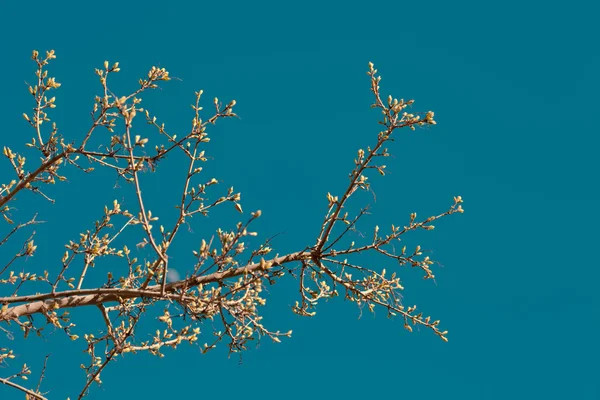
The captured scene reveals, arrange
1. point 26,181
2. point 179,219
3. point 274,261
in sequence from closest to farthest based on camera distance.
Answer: point 179,219
point 274,261
point 26,181

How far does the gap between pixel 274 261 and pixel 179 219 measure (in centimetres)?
96

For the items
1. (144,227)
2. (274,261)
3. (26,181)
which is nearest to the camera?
(144,227)

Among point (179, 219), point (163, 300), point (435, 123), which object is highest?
point (435, 123)

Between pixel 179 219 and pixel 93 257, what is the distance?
150cm

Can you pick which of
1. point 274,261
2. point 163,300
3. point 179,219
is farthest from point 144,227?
point 274,261

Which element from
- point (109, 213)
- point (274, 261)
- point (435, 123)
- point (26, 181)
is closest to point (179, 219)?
point (274, 261)

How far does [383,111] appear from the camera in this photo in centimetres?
572

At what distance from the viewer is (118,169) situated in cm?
644

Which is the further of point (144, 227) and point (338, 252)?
point (338, 252)

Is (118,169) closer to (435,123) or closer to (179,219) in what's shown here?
(179,219)

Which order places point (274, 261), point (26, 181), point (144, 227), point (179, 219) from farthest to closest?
1. point (26, 181)
2. point (274, 261)
3. point (179, 219)
4. point (144, 227)

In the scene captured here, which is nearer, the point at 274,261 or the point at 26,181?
the point at 274,261

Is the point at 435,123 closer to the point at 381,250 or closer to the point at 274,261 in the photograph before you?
the point at 381,250

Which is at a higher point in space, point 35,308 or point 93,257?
point 93,257
